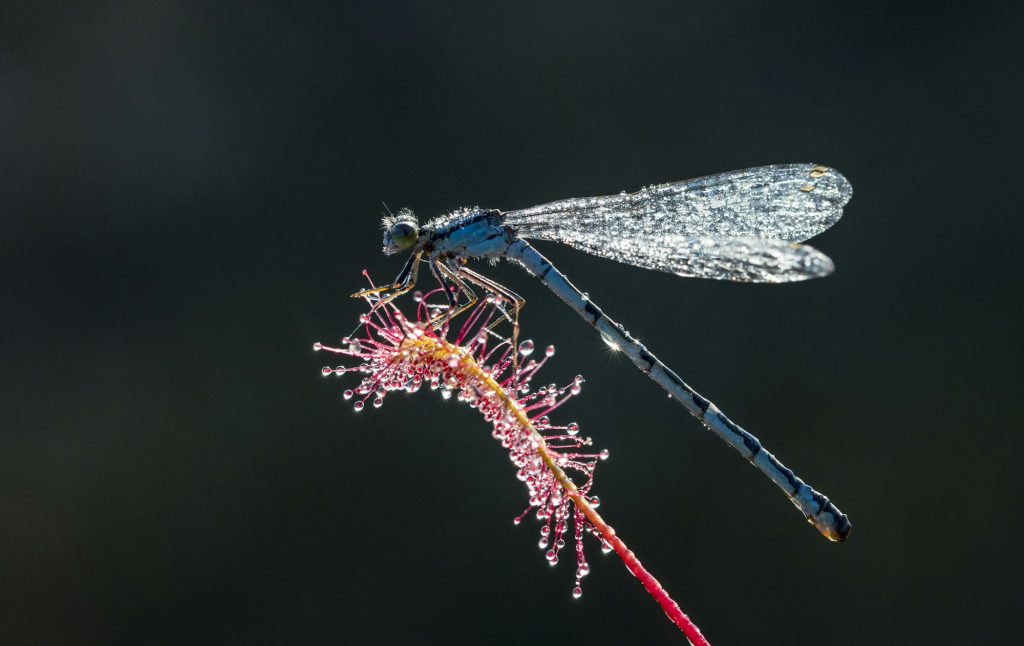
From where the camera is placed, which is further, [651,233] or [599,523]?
[651,233]

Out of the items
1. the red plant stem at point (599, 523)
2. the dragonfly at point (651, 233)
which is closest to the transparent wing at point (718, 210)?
the dragonfly at point (651, 233)

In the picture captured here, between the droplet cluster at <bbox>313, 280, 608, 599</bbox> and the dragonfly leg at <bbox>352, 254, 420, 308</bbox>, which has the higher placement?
the dragonfly leg at <bbox>352, 254, 420, 308</bbox>

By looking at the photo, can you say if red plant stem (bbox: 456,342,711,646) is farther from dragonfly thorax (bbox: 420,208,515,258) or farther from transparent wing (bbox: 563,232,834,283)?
dragonfly thorax (bbox: 420,208,515,258)

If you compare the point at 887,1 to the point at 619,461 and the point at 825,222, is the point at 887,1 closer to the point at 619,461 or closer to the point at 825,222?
the point at 619,461

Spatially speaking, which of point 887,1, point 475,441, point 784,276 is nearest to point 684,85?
point 887,1

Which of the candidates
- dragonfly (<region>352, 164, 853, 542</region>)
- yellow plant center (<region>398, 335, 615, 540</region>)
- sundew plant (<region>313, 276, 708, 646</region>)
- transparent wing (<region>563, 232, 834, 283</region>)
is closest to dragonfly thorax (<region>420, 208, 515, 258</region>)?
dragonfly (<region>352, 164, 853, 542</region>)

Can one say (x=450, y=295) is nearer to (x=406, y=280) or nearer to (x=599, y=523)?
(x=406, y=280)

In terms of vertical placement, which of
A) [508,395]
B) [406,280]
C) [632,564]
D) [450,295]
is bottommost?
[632,564]

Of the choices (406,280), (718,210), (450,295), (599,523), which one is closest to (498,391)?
(599,523)
